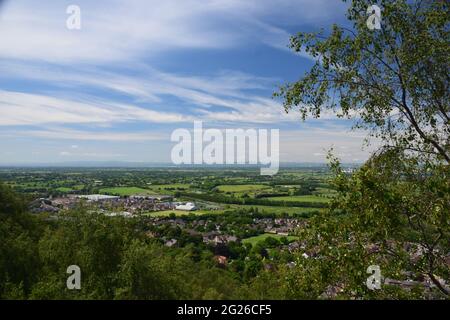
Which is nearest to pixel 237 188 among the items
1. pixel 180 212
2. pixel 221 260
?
pixel 180 212

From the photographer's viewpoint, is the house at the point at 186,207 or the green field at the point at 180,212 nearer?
the green field at the point at 180,212

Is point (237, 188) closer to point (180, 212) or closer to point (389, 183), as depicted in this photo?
point (180, 212)

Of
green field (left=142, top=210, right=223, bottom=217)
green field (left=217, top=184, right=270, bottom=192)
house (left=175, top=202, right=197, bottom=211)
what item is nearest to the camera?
green field (left=142, top=210, right=223, bottom=217)

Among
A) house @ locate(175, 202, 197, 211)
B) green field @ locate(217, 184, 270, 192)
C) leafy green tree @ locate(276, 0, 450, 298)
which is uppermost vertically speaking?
leafy green tree @ locate(276, 0, 450, 298)

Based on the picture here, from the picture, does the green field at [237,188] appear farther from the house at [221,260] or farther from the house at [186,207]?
the house at [221,260]

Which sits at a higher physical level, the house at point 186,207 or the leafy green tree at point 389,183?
the leafy green tree at point 389,183

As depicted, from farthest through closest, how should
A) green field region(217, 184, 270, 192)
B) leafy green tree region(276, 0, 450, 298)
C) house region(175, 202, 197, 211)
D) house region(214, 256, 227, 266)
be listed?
green field region(217, 184, 270, 192), house region(175, 202, 197, 211), house region(214, 256, 227, 266), leafy green tree region(276, 0, 450, 298)

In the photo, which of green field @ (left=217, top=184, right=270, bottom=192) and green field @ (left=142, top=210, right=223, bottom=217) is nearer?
green field @ (left=142, top=210, right=223, bottom=217)

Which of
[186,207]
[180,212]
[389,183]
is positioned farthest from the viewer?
[186,207]

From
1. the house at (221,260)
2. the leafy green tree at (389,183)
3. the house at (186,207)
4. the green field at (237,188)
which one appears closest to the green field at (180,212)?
the house at (186,207)

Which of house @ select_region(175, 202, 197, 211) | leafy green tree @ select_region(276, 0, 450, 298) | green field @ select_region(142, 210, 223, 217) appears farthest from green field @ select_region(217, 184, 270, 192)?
leafy green tree @ select_region(276, 0, 450, 298)

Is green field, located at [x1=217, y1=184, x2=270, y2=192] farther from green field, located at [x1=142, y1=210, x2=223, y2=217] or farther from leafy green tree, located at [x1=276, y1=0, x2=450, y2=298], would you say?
leafy green tree, located at [x1=276, y1=0, x2=450, y2=298]
